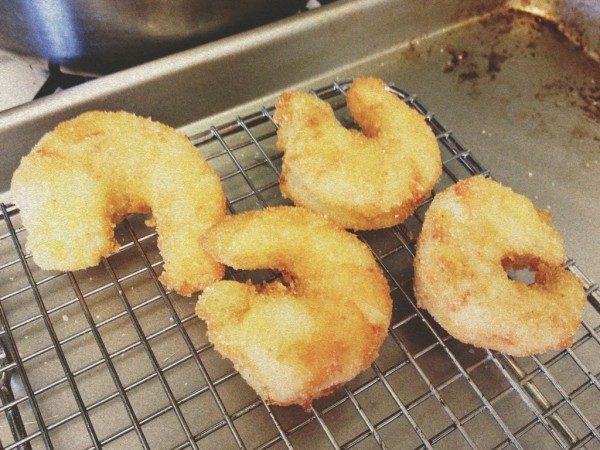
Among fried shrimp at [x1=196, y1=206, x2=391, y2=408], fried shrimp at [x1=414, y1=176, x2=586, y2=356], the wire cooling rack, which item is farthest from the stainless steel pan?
fried shrimp at [x1=414, y1=176, x2=586, y2=356]

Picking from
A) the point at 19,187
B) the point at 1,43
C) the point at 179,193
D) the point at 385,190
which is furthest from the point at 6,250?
the point at 385,190

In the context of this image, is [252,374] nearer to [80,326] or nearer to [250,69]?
[80,326]

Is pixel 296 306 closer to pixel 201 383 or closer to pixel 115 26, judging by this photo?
pixel 201 383

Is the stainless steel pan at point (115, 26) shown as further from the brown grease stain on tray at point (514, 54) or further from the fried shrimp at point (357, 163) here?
the brown grease stain on tray at point (514, 54)

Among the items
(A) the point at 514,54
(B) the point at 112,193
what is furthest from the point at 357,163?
(A) the point at 514,54

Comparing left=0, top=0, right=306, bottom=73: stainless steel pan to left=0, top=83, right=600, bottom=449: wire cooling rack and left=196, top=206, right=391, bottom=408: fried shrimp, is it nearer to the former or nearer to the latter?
left=0, top=83, right=600, bottom=449: wire cooling rack
